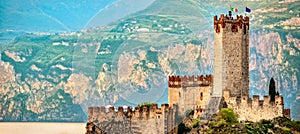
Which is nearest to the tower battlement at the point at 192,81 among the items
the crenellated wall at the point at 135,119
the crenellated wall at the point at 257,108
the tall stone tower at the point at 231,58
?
the tall stone tower at the point at 231,58

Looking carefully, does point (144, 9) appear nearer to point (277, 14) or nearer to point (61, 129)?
point (61, 129)

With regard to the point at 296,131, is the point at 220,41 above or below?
above

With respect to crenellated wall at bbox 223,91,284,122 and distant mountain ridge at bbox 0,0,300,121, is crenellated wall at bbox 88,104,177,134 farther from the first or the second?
crenellated wall at bbox 223,91,284,122

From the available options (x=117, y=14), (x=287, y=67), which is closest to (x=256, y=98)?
(x=117, y=14)

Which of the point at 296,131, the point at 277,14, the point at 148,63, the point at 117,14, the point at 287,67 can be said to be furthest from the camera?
the point at 277,14

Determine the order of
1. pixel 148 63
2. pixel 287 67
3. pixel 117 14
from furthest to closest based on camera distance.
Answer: pixel 287 67 < pixel 117 14 < pixel 148 63

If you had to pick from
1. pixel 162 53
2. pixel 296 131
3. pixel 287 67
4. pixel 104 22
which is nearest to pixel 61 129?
pixel 287 67

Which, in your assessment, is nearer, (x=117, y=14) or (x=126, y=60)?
(x=126, y=60)

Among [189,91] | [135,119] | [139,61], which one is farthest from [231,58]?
[135,119]
